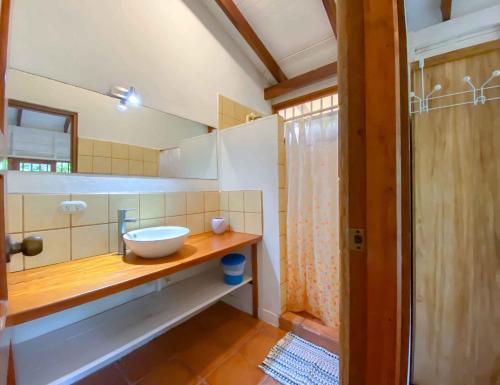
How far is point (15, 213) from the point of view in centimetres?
99

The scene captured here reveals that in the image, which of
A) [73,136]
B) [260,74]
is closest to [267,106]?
[260,74]

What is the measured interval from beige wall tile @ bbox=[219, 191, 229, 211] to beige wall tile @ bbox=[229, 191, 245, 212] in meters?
0.04

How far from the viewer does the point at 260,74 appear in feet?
8.12

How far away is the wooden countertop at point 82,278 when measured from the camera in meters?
0.73

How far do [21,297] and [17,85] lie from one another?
101cm

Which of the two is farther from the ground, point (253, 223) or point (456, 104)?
point (456, 104)

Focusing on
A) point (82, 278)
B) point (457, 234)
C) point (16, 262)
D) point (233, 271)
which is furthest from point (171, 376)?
point (457, 234)

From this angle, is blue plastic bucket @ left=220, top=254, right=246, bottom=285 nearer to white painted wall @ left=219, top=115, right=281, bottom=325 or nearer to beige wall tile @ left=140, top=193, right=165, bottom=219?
white painted wall @ left=219, top=115, right=281, bottom=325

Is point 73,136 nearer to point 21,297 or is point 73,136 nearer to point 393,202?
point 21,297

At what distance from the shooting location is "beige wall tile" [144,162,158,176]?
1494mm

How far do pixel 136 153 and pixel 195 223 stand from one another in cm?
70

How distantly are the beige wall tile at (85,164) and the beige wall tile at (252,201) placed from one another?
3.56 ft

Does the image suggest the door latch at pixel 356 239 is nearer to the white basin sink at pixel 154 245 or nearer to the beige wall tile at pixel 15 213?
the white basin sink at pixel 154 245

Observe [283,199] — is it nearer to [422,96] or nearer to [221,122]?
[221,122]
